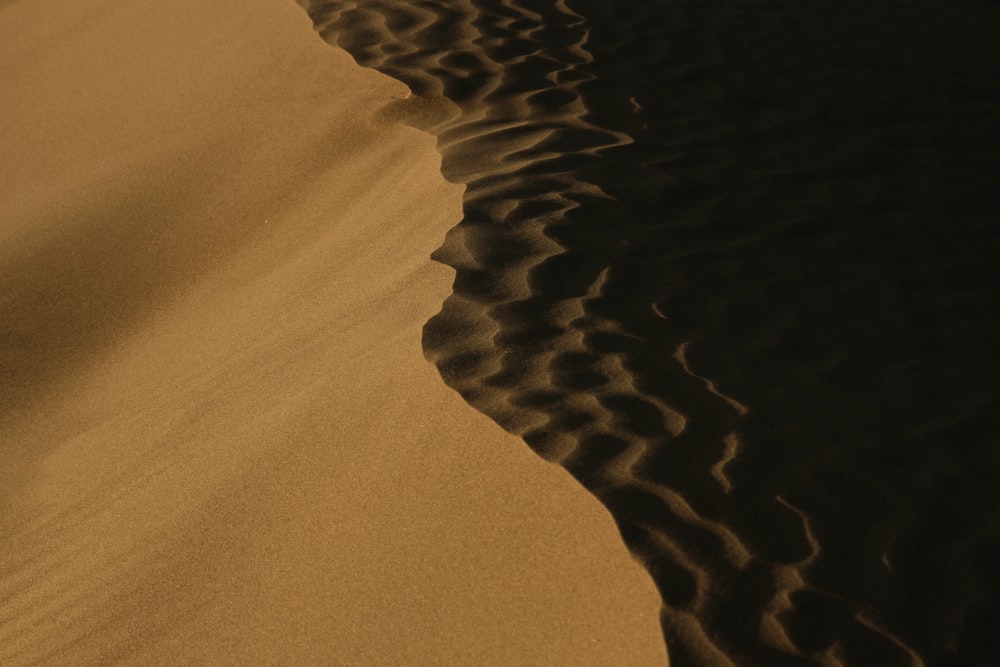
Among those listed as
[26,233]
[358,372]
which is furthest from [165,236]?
[358,372]

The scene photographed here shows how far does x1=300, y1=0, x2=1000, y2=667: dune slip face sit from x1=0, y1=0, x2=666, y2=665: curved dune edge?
18cm

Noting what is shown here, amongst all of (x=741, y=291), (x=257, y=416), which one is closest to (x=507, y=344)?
(x=257, y=416)

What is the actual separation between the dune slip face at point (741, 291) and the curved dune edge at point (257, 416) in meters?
0.18

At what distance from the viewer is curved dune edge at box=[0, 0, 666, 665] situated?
259 centimetres

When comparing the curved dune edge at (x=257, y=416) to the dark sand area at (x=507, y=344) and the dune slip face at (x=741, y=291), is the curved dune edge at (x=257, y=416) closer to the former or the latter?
the dark sand area at (x=507, y=344)

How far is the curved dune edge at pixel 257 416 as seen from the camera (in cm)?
259

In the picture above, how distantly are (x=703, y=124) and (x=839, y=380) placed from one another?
2.27 m

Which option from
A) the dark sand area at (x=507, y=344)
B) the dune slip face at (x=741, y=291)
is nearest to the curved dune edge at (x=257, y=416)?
the dark sand area at (x=507, y=344)

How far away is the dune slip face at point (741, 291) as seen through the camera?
2.51 metres

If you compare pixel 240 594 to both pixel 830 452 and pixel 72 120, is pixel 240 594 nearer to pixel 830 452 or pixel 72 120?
pixel 830 452

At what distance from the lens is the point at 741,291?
12.3 feet

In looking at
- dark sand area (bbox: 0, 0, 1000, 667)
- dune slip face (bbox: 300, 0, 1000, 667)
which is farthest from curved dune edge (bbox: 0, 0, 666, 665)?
dune slip face (bbox: 300, 0, 1000, 667)

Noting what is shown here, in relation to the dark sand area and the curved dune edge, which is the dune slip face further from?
the curved dune edge

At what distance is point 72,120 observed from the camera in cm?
635
